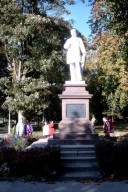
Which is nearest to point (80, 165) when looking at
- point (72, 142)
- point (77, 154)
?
point (77, 154)

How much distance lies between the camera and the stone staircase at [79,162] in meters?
11.6

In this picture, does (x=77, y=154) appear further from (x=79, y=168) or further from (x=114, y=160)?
(x=114, y=160)

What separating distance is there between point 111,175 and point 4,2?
75.3 ft

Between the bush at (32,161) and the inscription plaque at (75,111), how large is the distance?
6117 millimetres

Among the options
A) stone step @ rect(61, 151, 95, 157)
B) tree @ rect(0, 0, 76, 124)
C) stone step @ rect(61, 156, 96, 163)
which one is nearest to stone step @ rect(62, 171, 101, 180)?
stone step @ rect(61, 156, 96, 163)

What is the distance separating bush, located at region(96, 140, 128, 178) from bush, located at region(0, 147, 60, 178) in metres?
1.42

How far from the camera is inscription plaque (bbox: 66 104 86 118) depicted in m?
17.6

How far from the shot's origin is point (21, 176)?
36.7 feet

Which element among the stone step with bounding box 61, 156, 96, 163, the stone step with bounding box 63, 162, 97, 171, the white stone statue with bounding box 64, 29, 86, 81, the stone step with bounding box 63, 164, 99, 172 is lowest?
the stone step with bounding box 63, 164, 99, 172

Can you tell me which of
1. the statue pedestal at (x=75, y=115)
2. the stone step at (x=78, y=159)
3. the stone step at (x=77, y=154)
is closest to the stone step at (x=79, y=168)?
the stone step at (x=78, y=159)

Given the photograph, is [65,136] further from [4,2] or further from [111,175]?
[4,2]

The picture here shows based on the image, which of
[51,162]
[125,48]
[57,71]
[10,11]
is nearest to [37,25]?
[10,11]

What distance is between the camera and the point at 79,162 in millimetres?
12789

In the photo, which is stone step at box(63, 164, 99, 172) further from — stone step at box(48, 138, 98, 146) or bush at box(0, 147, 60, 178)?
stone step at box(48, 138, 98, 146)
